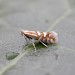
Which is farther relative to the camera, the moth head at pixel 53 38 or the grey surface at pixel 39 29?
the moth head at pixel 53 38

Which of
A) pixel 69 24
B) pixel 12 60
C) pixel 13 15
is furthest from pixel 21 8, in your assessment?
pixel 12 60

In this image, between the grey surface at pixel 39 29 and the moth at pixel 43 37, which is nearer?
the grey surface at pixel 39 29

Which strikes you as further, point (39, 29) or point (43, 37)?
point (39, 29)

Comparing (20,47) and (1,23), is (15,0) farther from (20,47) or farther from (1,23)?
(20,47)

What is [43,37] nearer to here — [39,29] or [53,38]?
[53,38]

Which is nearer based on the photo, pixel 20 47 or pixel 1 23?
pixel 20 47

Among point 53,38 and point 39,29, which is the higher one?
point 39,29

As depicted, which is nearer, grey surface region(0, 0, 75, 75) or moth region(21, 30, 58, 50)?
grey surface region(0, 0, 75, 75)

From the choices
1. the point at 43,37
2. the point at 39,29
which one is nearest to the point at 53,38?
the point at 43,37
